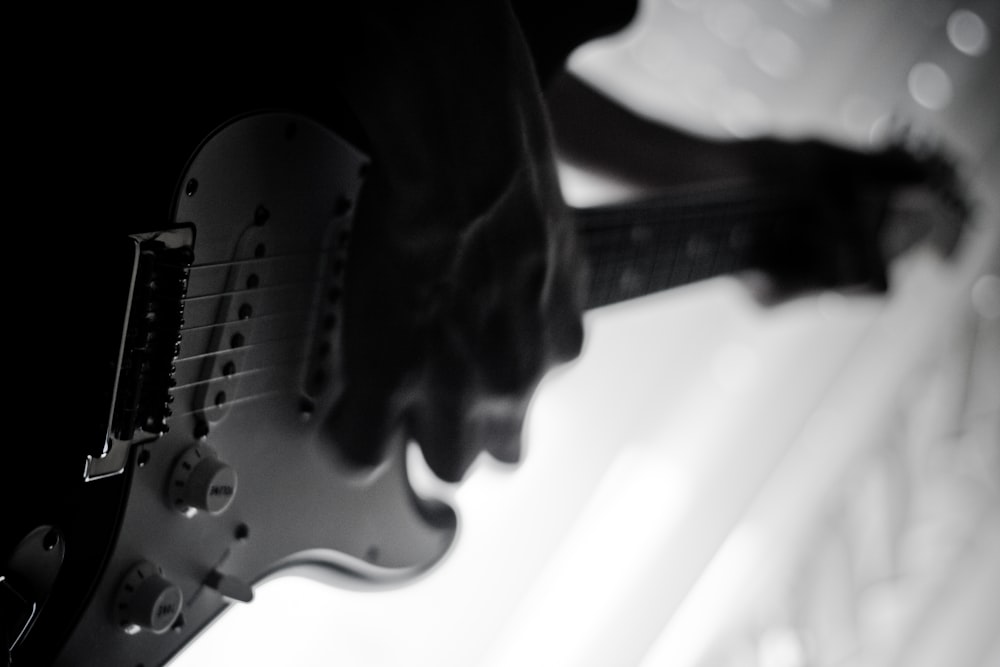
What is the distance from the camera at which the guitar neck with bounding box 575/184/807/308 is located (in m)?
0.59

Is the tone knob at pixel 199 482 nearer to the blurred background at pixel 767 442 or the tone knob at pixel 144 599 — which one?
the tone knob at pixel 144 599

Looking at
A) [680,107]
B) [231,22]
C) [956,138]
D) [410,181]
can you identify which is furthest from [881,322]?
[231,22]

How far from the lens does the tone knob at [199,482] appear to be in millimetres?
388

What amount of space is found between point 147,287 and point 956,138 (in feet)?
4.15

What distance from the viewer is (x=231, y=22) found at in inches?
14.9

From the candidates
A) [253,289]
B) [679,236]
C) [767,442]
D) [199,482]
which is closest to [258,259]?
[253,289]

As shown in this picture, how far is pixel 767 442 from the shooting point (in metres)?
1.08

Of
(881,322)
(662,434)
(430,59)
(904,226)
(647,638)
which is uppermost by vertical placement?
(430,59)

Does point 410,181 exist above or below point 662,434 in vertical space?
above

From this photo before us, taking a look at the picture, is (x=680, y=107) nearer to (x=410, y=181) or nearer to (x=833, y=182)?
(x=833, y=182)

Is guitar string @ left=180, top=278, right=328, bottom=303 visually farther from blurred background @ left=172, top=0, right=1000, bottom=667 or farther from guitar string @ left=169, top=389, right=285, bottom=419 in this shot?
blurred background @ left=172, top=0, right=1000, bottom=667

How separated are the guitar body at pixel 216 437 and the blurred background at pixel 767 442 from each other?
214mm

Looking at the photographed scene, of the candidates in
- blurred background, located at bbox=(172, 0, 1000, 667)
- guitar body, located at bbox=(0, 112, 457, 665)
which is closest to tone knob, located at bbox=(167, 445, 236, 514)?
guitar body, located at bbox=(0, 112, 457, 665)

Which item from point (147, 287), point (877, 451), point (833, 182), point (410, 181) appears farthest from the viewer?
point (877, 451)
